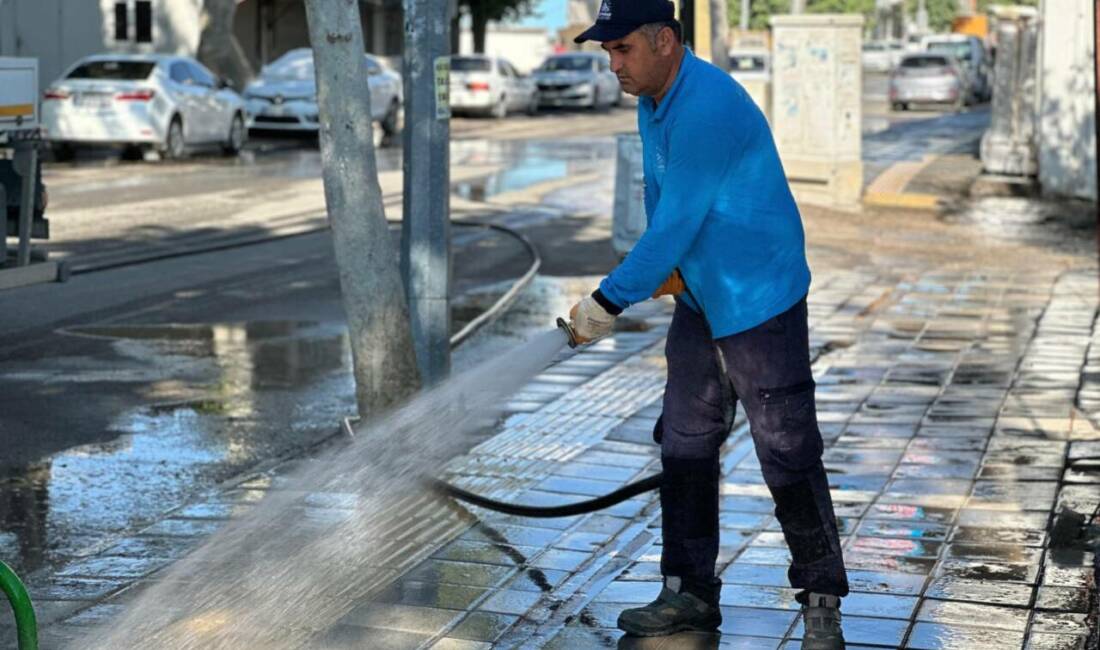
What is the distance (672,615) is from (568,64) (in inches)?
1610

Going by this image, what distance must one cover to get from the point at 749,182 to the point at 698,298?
36 cm

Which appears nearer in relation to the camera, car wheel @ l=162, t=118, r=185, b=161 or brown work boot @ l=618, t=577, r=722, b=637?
brown work boot @ l=618, t=577, r=722, b=637

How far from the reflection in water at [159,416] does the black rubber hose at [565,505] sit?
114cm

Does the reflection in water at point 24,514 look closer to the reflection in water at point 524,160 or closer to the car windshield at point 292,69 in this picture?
the reflection in water at point 524,160

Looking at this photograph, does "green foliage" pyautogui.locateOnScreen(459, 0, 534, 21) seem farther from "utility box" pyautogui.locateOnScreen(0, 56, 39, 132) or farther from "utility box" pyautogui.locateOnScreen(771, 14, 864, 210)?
"utility box" pyautogui.locateOnScreen(0, 56, 39, 132)

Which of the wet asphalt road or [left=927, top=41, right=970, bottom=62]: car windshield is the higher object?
[left=927, top=41, right=970, bottom=62]: car windshield

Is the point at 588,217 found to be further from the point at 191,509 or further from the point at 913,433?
the point at 191,509

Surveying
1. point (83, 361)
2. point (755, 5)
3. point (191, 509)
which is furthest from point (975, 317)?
point (755, 5)

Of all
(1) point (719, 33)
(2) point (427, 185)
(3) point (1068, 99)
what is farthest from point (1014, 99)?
(2) point (427, 185)

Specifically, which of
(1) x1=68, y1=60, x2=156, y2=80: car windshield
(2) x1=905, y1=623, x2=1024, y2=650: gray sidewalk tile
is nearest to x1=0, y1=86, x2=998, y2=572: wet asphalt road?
(2) x1=905, y1=623, x2=1024, y2=650: gray sidewalk tile

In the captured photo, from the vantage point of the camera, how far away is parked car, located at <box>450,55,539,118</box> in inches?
1545

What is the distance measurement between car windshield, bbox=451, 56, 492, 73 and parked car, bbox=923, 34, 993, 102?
51.8ft

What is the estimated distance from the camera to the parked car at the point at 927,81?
45.9m

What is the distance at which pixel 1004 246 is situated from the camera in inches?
648
